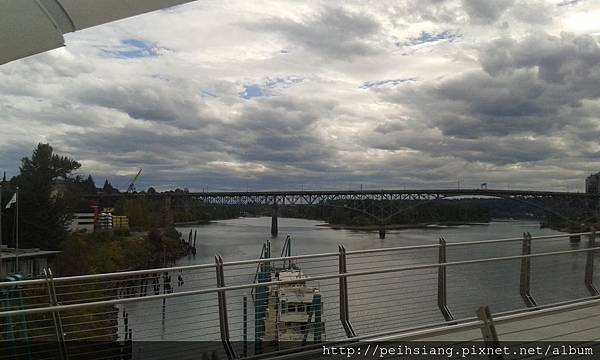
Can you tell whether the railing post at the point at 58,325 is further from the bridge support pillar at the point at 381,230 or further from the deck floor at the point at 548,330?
the bridge support pillar at the point at 381,230

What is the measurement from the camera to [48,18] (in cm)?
329

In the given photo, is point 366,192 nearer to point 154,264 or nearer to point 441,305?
point 154,264

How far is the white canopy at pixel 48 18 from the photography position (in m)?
3.22

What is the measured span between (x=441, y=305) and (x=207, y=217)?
80163 millimetres

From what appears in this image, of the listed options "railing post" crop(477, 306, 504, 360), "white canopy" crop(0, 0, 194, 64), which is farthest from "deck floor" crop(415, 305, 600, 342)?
"white canopy" crop(0, 0, 194, 64)

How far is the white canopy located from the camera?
322 cm

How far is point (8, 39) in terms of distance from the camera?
345cm

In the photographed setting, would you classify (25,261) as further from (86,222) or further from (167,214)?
(167,214)

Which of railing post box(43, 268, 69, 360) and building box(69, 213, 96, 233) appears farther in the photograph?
building box(69, 213, 96, 233)

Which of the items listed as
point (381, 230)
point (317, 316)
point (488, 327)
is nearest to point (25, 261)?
point (381, 230)

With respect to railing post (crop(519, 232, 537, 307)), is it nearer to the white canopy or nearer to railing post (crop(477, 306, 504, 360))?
railing post (crop(477, 306, 504, 360))

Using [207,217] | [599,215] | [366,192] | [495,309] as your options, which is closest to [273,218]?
[366,192]

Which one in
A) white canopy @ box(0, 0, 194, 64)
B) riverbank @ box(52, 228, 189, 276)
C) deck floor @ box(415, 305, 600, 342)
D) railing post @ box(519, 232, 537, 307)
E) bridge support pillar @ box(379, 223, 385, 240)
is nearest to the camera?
white canopy @ box(0, 0, 194, 64)

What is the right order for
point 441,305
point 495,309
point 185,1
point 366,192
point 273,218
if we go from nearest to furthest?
point 185,1
point 441,305
point 495,309
point 366,192
point 273,218
